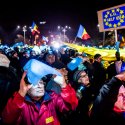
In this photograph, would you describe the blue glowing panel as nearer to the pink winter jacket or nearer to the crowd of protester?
the crowd of protester

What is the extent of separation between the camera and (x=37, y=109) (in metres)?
4.06

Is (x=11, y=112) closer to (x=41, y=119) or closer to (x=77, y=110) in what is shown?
(x=41, y=119)

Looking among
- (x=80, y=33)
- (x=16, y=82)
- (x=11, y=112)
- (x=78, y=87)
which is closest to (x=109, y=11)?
(x=78, y=87)

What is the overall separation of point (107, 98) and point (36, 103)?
103cm

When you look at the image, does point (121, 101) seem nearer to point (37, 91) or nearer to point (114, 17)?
point (37, 91)

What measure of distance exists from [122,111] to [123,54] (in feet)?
25.0

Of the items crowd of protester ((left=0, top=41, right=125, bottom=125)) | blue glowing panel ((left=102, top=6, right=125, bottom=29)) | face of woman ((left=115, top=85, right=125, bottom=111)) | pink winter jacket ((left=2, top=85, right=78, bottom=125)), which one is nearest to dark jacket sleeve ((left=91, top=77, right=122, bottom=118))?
crowd of protester ((left=0, top=41, right=125, bottom=125))

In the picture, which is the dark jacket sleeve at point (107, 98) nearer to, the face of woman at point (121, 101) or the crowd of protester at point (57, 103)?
the crowd of protester at point (57, 103)

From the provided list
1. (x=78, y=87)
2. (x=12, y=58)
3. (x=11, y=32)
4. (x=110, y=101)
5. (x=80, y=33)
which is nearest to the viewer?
(x=110, y=101)

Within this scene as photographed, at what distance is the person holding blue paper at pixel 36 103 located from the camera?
3.73 meters

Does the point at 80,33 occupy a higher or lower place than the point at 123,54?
higher

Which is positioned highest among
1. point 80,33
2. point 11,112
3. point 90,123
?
point 80,33

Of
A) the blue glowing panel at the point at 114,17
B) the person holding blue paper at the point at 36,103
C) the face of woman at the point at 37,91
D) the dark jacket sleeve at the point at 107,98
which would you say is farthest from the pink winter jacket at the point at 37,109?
the blue glowing panel at the point at 114,17

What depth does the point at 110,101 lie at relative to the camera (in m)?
3.58
